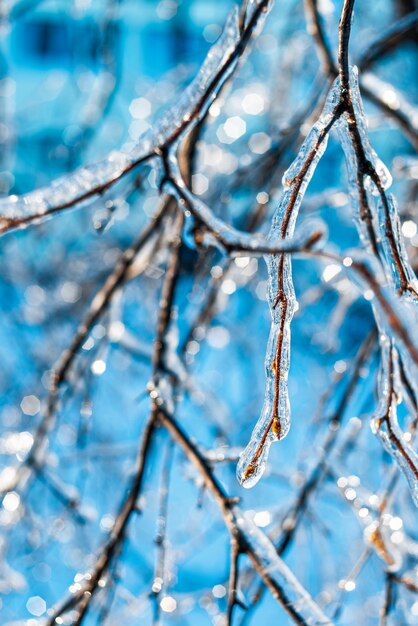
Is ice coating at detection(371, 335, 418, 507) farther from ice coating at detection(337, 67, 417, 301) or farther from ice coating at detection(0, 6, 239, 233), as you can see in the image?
ice coating at detection(0, 6, 239, 233)

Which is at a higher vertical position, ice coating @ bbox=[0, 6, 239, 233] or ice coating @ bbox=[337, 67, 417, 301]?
ice coating @ bbox=[0, 6, 239, 233]

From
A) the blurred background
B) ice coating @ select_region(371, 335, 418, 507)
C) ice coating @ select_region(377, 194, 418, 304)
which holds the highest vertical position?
the blurred background

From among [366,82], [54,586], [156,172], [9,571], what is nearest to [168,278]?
[156,172]

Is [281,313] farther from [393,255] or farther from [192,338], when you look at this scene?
[192,338]

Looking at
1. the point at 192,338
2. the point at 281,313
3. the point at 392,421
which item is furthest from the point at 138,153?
the point at 192,338

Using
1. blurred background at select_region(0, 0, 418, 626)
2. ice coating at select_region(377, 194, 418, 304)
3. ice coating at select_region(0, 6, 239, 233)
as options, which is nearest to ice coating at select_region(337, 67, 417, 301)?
ice coating at select_region(377, 194, 418, 304)

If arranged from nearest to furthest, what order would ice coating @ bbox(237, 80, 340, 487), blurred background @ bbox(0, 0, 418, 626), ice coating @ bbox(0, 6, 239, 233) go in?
1. ice coating @ bbox(237, 80, 340, 487)
2. ice coating @ bbox(0, 6, 239, 233)
3. blurred background @ bbox(0, 0, 418, 626)
